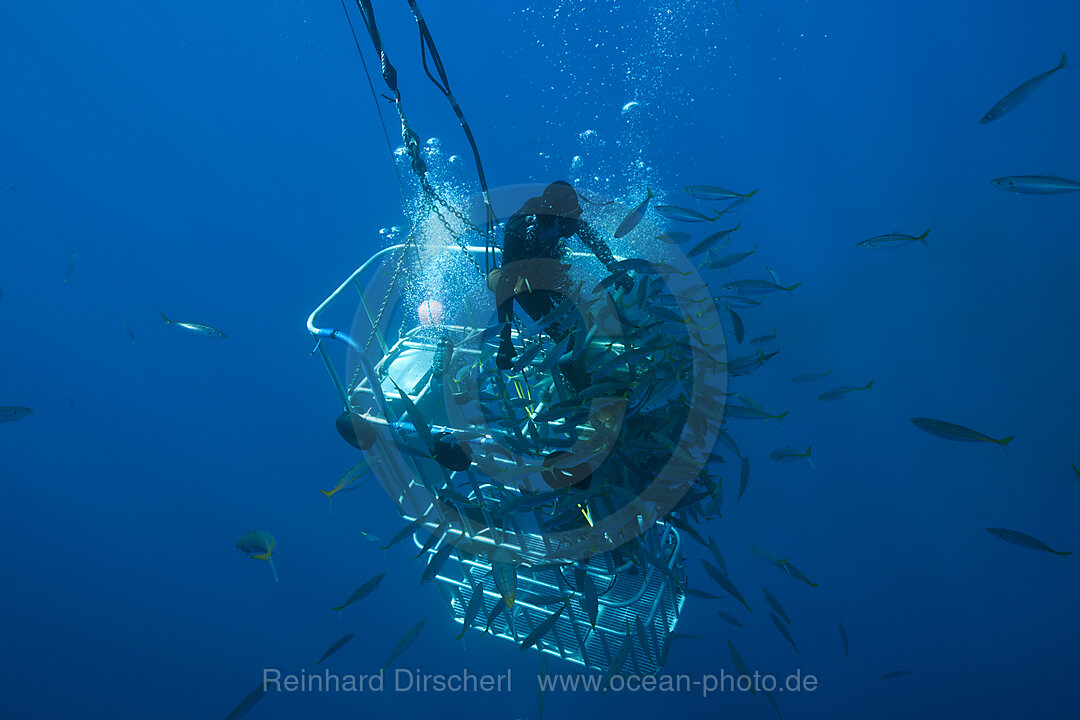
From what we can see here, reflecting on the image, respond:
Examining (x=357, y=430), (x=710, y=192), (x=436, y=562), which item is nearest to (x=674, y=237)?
(x=710, y=192)

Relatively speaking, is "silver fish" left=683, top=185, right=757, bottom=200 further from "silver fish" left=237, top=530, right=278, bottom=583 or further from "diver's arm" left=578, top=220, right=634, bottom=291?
"silver fish" left=237, top=530, right=278, bottom=583

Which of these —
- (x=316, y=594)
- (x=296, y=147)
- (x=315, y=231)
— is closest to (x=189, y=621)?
(x=316, y=594)

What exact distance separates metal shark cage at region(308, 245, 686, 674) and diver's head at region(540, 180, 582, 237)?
1.86 ft

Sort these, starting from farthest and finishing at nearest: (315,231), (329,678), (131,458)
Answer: (315,231) < (131,458) < (329,678)

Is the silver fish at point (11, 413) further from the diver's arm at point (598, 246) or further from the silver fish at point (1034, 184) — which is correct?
the silver fish at point (1034, 184)

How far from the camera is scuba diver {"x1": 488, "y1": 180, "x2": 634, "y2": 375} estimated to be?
82.0 inches

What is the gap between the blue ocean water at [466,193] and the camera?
13.0 ft

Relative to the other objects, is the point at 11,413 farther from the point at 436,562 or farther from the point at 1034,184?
the point at 1034,184

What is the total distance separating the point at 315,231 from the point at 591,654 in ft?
20.3

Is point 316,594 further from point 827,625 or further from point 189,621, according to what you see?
point 827,625

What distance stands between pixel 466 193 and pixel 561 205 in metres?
3.22

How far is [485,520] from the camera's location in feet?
6.98

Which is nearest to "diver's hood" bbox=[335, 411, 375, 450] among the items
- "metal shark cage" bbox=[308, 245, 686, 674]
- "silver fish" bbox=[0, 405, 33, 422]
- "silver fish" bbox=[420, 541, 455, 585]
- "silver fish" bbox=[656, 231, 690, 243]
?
"metal shark cage" bbox=[308, 245, 686, 674]

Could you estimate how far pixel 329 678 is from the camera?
537cm
